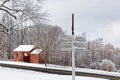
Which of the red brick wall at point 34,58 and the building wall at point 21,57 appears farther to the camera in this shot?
the building wall at point 21,57

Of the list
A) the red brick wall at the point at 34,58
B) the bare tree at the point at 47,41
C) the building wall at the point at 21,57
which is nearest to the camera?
the bare tree at the point at 47,41

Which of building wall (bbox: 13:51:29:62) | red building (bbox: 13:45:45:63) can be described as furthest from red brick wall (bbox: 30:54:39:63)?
building wall (bbox: 13:51:29:62)

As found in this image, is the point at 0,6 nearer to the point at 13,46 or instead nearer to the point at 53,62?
the point at 53,62

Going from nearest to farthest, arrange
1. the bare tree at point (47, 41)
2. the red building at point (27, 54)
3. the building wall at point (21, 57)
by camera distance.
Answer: the bare tree at point (47, 41) → the red building at point (27, 54) → the building wall at point (21, 57)

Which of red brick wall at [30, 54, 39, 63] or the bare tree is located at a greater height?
the bare tree

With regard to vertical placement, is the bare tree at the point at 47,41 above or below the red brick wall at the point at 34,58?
above

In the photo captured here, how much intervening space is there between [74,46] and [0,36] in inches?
1083

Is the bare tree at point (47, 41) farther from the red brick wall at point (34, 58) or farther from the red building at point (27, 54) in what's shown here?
the red building at point (27, 54)

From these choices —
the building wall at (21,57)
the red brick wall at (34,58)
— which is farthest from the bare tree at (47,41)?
the building wall at (21,57)

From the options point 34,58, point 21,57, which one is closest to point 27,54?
point 21,57

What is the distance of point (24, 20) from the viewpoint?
20.6 meters

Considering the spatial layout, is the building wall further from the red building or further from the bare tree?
the bare tree

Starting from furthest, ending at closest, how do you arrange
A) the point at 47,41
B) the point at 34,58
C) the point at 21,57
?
the point at 21,57 → the point at 34,58 → the point at 47,41

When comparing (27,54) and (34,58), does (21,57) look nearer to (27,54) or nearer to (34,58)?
(27,54)
